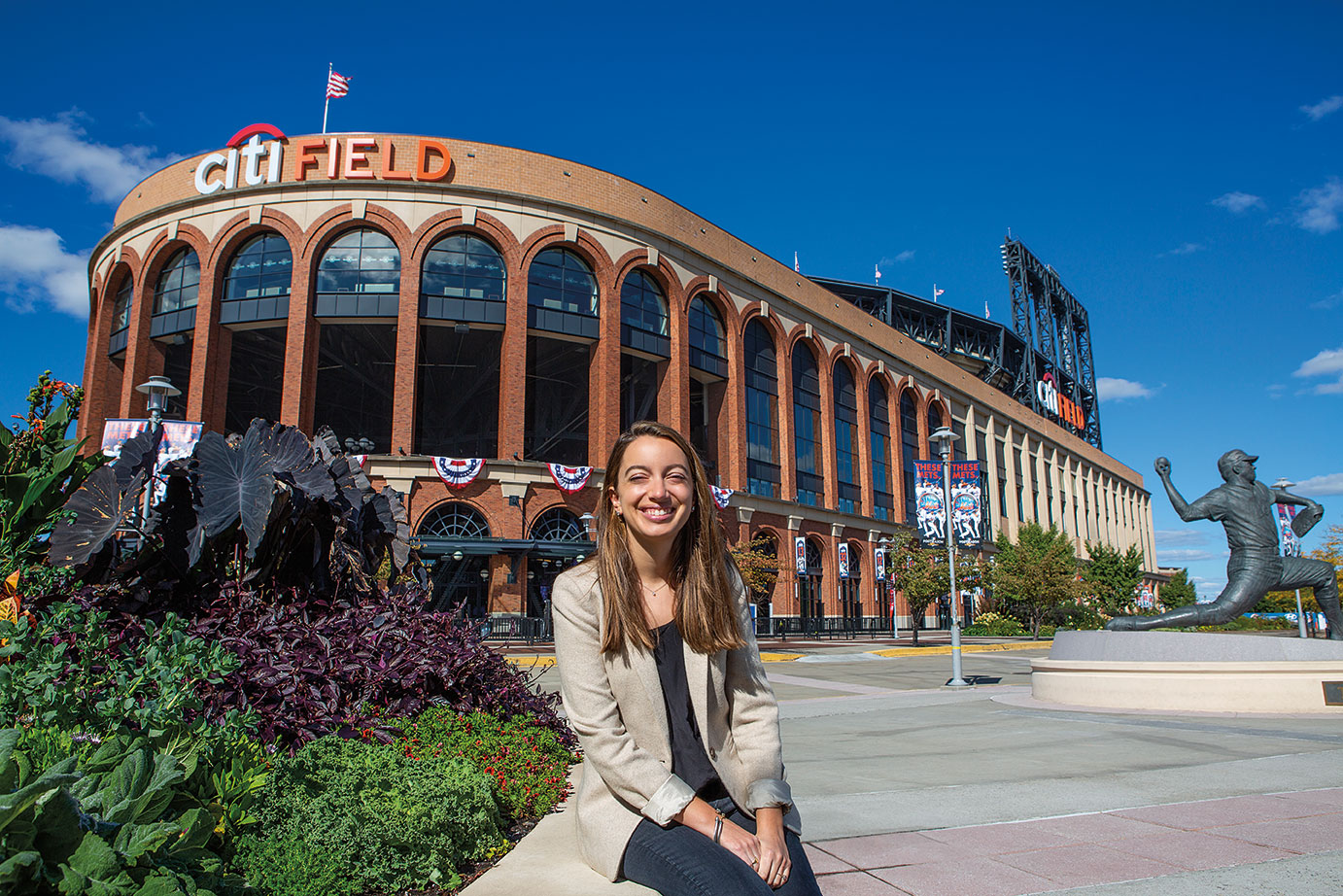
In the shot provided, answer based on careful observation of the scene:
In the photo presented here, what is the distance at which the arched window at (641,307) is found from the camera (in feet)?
116

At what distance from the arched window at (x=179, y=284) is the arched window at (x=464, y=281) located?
9184 mm

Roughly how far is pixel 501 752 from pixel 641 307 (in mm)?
32014

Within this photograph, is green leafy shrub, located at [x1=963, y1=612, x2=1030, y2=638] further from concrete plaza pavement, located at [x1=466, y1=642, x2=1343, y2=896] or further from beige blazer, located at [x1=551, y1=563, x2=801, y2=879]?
beige blazer, located at [x1=551, y1=563, x2=801, y2=879]

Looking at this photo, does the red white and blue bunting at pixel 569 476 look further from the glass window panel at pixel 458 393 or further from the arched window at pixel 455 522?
the glass window panel at pixel 458 393

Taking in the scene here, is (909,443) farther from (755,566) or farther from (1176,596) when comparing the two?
(1176,596)

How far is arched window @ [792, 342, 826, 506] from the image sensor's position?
142 ft

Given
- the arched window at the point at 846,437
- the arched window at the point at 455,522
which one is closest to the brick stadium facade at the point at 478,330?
the arched window at the point at 455,522

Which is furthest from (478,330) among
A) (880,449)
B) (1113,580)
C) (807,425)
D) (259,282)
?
(1113,580)

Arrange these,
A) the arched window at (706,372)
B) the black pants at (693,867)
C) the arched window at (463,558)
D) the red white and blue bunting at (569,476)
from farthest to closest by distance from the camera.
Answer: the arched window at (706,372) < the red white and blue bunting at (569,476) < the arched window at (463,558) < the black pants at (693,867)

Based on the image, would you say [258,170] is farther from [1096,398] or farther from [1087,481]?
[1096,398]

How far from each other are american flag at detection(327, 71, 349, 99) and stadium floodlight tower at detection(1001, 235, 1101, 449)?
63.7 m

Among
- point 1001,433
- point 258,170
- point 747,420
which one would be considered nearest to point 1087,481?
point 1001,433

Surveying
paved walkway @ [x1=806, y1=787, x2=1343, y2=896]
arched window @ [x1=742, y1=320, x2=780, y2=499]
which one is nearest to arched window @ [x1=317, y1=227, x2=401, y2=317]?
arched window @ [x1=742, y1=320, x2=780, y2=499]

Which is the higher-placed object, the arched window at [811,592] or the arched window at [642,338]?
the arched window at [642,338]
